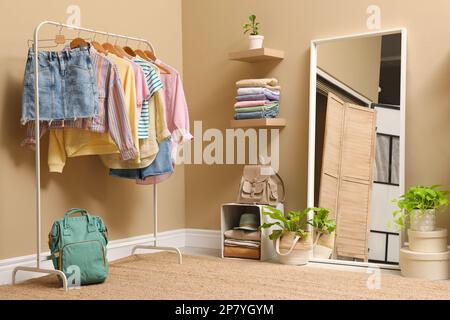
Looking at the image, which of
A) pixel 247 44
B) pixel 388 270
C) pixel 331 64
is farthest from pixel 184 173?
pixel 388 270

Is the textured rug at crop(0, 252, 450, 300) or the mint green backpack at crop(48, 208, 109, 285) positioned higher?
the mint green backpack at crop(48, 208, 109, 285)

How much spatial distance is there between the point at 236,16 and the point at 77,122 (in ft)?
5.26

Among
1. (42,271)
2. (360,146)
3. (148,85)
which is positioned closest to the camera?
(42,271)

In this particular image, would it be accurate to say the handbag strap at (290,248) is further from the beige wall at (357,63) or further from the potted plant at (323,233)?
the beige wall at (357,63)

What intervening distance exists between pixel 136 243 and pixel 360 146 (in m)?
1.61

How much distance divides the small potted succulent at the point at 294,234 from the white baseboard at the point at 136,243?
81cm

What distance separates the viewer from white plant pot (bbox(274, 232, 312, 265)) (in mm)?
3672

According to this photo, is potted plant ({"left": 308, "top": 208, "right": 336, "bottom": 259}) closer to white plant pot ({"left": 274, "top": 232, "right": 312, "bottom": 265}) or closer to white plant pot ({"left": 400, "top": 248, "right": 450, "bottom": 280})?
white plant pot ({"left": 274, "top": 232, "right": 312, "bottom": 265})

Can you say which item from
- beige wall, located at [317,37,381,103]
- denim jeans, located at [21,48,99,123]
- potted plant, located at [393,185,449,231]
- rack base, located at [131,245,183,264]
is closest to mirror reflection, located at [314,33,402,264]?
beige wall, located at [317,37,381,103]

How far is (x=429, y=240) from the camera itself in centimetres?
322

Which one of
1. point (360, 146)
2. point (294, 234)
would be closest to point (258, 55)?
point (360, 146)

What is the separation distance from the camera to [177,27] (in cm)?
462

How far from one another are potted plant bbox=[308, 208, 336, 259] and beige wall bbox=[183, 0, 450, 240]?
0.96ft

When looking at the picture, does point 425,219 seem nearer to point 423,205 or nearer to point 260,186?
point 423,205
